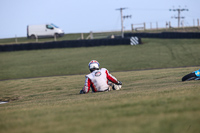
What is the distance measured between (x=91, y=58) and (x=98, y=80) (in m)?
19.6

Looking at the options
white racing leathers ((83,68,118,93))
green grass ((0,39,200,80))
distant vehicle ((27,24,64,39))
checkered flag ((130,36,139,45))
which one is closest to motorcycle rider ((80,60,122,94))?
white racing leathers ((83,68,118,93))

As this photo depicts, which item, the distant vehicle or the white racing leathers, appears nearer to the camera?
the white racing leathers

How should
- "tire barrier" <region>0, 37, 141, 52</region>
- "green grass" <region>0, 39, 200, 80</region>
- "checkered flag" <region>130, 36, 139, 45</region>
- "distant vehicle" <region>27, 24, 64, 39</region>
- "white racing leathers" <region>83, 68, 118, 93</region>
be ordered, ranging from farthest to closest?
"distant vehicle" <region>27, 24, 64, 39</region> < "tire barrier" <region>0, 37, 141, 52</region> < "checkered flag" <region>130, 36, 139, 45</region> < "green grass" <region>0, 39, 200, 80</region> < "white racing leathers" <region>83, 68, 118, 93</region>

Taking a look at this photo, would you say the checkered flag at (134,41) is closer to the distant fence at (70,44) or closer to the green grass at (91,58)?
the distant fence at (70,44)

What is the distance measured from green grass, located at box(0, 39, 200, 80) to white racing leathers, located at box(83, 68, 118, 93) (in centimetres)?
1401

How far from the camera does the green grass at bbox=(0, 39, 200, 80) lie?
80.4 feet

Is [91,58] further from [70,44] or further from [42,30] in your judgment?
[42,30]

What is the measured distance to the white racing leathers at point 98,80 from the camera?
31.1 ft

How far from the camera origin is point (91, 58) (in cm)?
2914

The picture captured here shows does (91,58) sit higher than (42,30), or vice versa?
(42,30)

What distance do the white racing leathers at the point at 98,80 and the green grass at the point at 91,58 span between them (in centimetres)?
1401

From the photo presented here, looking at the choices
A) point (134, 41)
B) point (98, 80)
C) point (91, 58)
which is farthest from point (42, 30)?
point (98, 80)

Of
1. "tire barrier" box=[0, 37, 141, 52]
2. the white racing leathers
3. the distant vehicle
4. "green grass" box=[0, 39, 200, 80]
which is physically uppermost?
the distant vehicle

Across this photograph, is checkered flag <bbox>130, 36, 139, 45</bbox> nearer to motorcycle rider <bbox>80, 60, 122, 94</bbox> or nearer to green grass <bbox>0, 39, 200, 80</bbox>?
green grass <bbox>0, 39, 200, 80</bbox>
